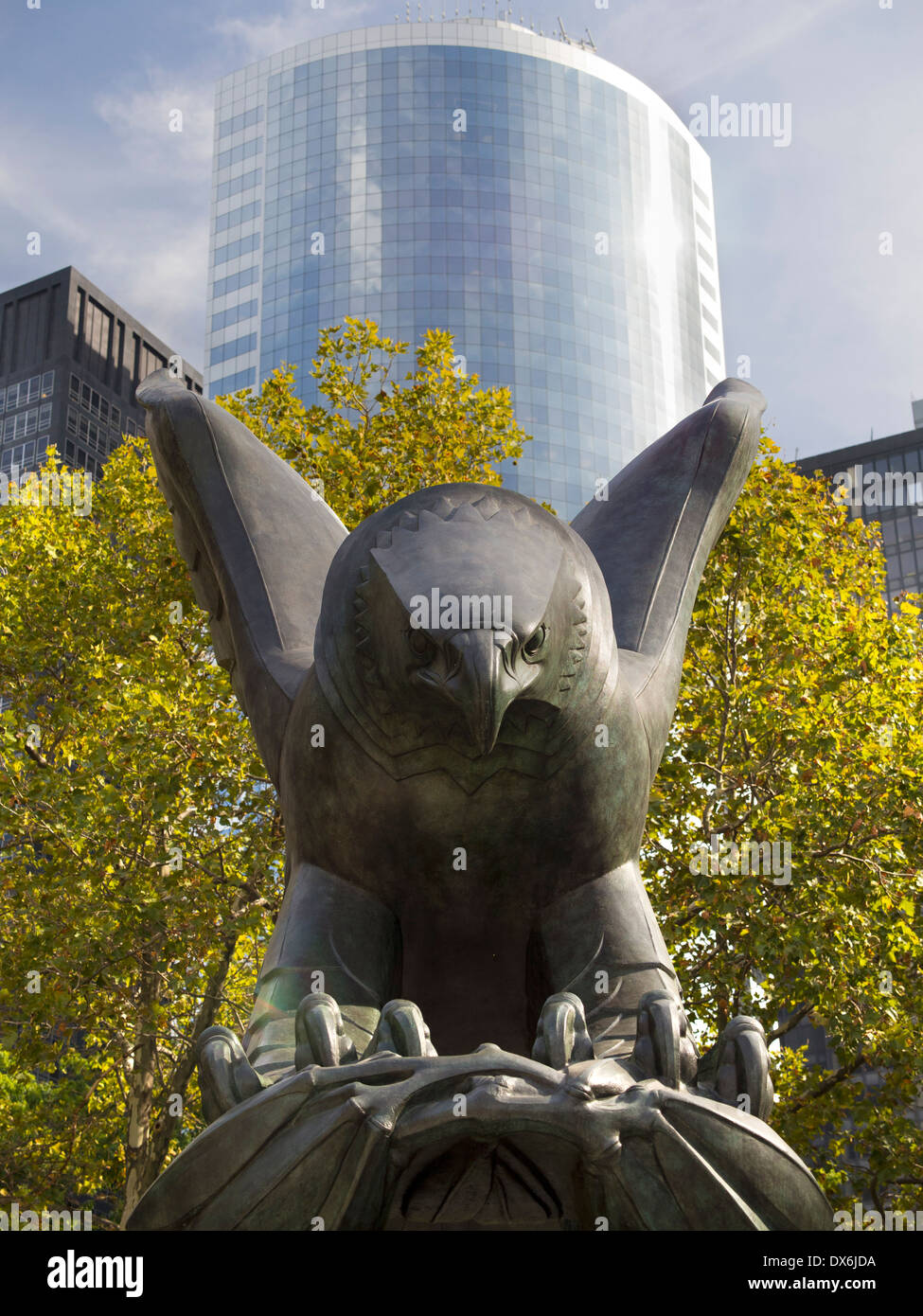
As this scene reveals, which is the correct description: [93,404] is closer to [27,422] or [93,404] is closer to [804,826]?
[27,422]

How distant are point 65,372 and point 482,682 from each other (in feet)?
175

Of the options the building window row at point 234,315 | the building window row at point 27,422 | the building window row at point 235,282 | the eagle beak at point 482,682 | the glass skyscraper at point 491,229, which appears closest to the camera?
the eagle beak at point 482,682

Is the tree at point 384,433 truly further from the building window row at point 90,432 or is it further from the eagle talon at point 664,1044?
the building window row at point 90,432

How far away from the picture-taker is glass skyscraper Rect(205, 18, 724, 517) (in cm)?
5091

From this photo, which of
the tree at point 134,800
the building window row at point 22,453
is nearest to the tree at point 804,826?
the tree at point 134,800

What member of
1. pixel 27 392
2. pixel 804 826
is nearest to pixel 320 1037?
pixel 804 826

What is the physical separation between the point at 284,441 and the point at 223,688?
269 cm

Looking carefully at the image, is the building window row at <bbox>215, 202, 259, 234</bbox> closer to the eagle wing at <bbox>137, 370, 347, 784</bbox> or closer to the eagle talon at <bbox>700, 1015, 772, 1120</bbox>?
the eagle wing at <bbox>137, 370, 347, 784</bbox>

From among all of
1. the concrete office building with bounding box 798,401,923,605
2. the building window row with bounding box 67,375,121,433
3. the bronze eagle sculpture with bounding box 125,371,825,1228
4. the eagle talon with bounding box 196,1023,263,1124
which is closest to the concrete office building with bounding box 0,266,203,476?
the building window row with bounding box 67,375,121,433

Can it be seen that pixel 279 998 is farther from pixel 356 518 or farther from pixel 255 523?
pixel 356 518

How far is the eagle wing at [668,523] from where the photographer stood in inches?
148

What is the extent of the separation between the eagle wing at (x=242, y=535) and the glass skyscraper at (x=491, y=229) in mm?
45528

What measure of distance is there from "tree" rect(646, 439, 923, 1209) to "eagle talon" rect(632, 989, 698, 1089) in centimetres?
752
